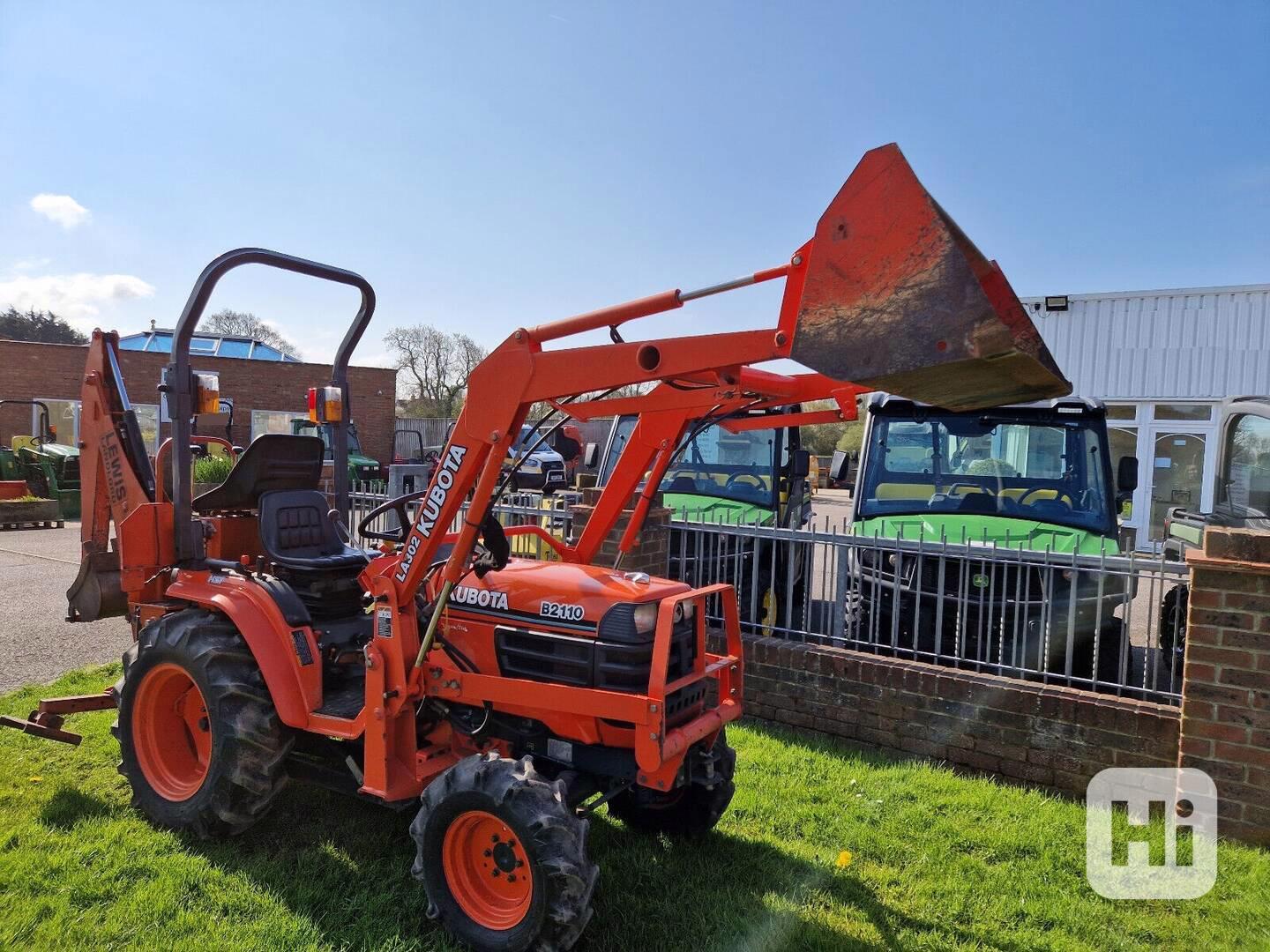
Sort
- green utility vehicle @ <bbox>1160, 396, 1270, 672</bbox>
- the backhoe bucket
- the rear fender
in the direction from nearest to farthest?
the backhoe bucket
the rear fender
green utility vehicle @ <bbox>1160, 396, 1270, 672</bbox>

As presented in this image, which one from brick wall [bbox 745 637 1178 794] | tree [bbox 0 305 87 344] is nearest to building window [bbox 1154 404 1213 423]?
brick wall [bbox 745 637 1178 794]

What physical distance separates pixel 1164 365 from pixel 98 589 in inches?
615

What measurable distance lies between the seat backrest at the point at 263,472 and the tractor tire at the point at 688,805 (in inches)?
92.6

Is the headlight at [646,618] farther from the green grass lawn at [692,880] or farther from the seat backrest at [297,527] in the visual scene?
the seat backrest at [297,527]

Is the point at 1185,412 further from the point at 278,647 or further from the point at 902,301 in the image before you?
the point at 278,647

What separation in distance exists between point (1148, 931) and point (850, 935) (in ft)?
3.88

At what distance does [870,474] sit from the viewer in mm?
6395

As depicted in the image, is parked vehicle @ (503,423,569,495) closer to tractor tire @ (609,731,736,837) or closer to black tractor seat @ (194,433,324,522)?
black tractor seat @ (194,433,324,522)

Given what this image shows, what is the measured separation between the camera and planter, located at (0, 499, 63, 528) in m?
Answer: 13.7

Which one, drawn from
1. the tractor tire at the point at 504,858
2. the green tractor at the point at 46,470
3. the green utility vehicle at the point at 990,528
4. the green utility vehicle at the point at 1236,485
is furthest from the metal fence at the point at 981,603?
the green tractor at the point at 46,470

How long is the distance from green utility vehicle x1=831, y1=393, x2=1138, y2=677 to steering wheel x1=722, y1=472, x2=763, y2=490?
78cm

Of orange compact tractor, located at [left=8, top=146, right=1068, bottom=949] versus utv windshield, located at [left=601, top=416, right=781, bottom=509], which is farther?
utv windshield, located at [left=601, top=416, right=781, bottom=509]

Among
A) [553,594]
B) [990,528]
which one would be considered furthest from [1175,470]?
[553,594]

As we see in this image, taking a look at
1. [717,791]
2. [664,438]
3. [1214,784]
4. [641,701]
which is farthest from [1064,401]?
[641,701]
